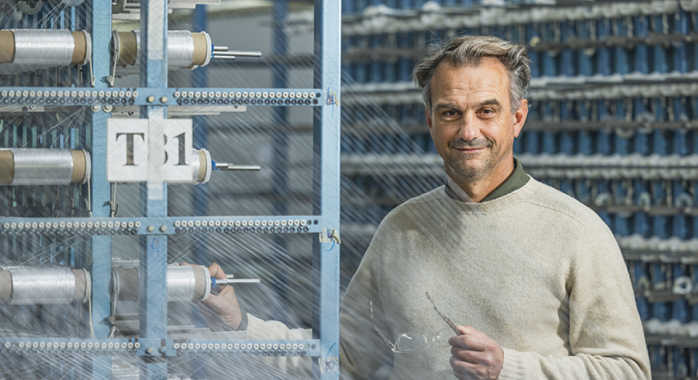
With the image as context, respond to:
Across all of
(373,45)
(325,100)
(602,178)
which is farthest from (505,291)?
(373,45)

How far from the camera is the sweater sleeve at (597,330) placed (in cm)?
135

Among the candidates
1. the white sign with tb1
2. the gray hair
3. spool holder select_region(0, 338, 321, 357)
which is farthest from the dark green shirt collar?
the white sign with tb1

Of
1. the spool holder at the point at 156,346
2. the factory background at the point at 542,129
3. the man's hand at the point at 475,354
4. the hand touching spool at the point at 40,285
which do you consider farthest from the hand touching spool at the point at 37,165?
the factory background at the point at 542,129

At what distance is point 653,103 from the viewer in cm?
381

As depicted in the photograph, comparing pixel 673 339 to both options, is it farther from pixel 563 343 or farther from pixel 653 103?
pixel 563 343

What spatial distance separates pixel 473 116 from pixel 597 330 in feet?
1.55

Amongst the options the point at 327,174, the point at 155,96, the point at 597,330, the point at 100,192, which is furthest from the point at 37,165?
the point at 597,330

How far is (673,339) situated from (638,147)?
38.8 inches

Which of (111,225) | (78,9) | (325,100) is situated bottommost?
(111,225)

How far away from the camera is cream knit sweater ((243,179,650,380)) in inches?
53.9

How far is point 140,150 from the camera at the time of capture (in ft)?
4.60

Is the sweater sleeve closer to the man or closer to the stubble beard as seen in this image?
the man

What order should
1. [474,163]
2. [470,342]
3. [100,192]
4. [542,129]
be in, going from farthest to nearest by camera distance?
[542,129]
[100,192]
[474,163]
[470,342]

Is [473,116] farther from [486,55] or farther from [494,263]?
[494,263]
